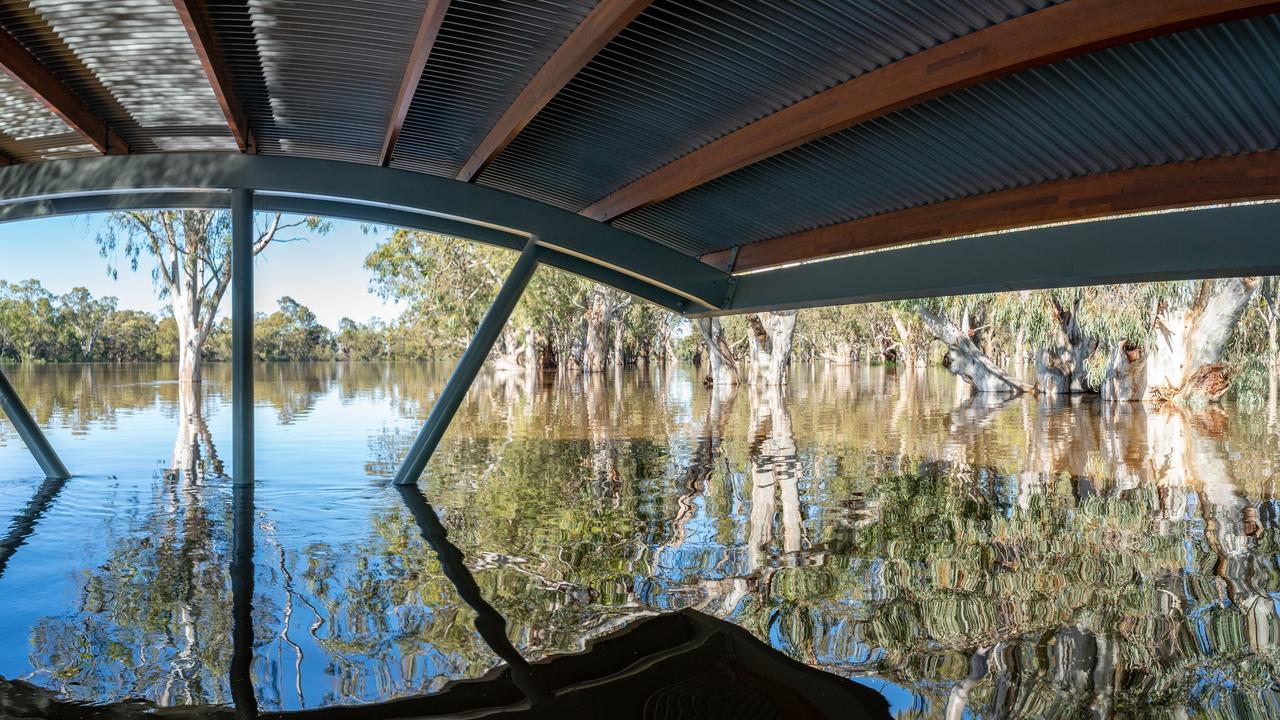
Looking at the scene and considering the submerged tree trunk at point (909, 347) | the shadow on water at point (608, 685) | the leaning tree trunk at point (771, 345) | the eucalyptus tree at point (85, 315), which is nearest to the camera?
the shadow on water at point (608, 685)

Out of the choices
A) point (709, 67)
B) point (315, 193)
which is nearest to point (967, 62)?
point (709, 67)

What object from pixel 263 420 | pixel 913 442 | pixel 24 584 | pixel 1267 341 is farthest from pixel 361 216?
pixel 1267 341

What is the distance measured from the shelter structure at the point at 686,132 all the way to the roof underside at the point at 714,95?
2 cm

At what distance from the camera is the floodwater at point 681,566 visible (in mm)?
3643

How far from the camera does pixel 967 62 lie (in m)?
4.33

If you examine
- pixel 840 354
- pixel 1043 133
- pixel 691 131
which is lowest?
pixel 840 354

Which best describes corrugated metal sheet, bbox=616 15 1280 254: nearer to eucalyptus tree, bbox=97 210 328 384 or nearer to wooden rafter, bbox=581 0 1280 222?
wooden rafter, bbox=581 0 1280 222

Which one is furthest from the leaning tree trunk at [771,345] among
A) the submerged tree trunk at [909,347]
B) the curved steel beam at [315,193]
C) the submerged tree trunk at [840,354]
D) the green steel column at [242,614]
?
the submerged tree trunk at [840,354]

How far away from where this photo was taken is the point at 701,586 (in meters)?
4.99

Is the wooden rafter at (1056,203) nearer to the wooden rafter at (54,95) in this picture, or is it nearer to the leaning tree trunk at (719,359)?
the wooden rafter at (54,95)

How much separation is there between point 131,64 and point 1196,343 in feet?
76.9

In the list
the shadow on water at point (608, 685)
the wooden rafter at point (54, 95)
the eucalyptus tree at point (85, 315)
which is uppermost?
the eucalyptus tree at point (85, 315)

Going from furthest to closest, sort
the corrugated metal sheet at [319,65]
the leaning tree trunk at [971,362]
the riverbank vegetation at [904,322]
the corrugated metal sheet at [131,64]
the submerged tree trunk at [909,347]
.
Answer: the submerged tree trunk at [909,347], the leaning tree trunk at [971,362], the riverbank vegetation at [904,322], the corrugated metal sheet at [131,64], the corrugated metal sheet at [319,65]

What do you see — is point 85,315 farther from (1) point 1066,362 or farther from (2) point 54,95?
(2) point 54,95
